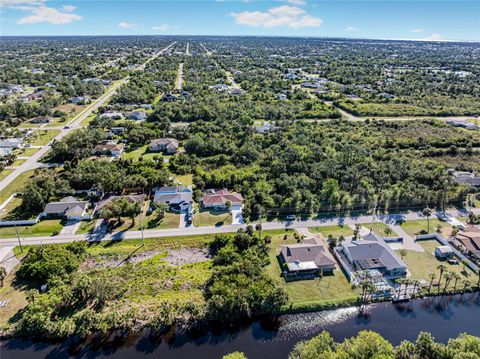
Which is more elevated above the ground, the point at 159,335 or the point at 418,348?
the point at 418,348

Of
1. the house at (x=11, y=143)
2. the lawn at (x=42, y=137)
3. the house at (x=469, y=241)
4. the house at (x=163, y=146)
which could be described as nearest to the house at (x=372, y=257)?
the house at (x=469, y=241)

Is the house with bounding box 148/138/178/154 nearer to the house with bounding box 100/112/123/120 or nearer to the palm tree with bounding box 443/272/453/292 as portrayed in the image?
the house with bounding box 100/112/123/120

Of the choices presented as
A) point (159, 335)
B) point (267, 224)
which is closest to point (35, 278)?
point (159, 335)

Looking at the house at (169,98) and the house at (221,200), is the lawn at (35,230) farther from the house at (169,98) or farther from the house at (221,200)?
the house at (169,98)

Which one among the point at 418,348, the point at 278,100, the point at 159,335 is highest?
the point at 278,100

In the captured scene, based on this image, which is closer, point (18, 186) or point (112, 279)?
point (112, 279)

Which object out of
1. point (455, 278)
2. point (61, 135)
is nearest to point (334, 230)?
point (455, 278)

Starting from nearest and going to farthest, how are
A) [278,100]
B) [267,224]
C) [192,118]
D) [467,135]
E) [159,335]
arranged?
[159,335], [267,224], [467,135], [192,118], [278,100]

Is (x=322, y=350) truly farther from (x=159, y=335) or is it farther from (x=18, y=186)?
(x=18, y=186)
